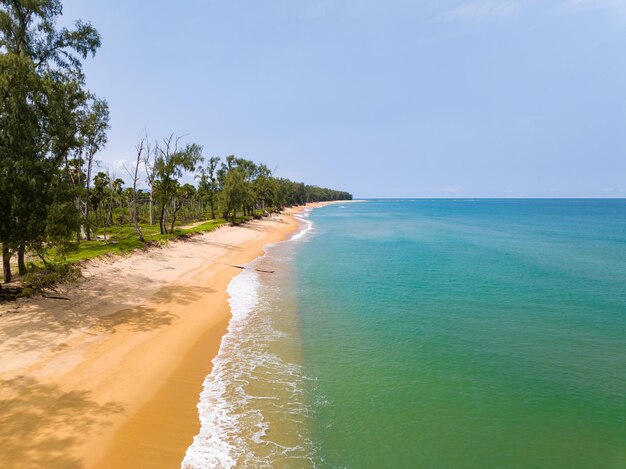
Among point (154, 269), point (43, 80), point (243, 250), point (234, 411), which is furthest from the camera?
point (243, 250)

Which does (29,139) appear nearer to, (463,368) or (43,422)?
(43,422)

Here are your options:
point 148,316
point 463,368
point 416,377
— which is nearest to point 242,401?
point 416,377

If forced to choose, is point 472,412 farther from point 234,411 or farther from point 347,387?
point 234,411

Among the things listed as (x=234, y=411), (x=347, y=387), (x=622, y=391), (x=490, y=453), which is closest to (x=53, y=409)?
(x=234, y=411)

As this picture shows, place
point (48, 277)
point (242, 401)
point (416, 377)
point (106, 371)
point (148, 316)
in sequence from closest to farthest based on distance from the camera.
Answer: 1. point (242, 401)
2. point (106, 371)
3. point (416, 377)
4. point (148, 316)
5. point (48, 277)

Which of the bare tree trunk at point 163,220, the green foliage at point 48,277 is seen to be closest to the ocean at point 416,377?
the green foliage at point 48,277
